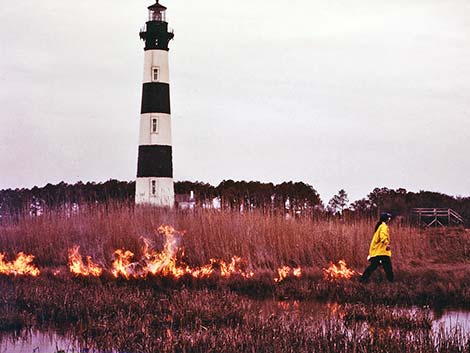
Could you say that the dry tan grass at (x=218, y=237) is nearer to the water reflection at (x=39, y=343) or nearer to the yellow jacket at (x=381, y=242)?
the yellow jacket at (x=381, y=242)

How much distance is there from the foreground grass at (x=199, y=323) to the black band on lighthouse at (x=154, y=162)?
743 inches

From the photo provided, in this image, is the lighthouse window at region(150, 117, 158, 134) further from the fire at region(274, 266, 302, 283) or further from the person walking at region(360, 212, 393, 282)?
the person walking at region(360, 212, 393, 282)

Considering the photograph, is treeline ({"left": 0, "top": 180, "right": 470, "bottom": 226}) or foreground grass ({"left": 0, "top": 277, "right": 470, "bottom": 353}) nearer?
foreground grass ({"left": 0, "top": 277, "right": 470, "bottom": 353})

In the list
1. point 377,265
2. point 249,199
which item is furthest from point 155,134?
point 377,265

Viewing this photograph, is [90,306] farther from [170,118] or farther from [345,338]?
[170,118]

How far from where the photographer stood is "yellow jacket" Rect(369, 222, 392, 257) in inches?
697

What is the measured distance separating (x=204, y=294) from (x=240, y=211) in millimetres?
8250

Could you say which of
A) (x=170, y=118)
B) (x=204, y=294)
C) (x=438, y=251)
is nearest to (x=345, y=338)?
(x=204, y=294)


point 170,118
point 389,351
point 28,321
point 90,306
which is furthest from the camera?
point 170,118

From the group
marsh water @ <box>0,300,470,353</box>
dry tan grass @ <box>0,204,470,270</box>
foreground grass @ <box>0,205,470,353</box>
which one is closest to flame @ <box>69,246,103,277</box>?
foreground grass @ <box>0,205,470,353</box>

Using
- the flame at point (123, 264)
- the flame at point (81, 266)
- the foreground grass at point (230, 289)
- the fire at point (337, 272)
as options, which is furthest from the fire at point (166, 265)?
the fire at point (337, 272)

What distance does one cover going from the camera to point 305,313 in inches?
565

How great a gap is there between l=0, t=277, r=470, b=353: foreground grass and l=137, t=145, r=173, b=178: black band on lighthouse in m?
18.9

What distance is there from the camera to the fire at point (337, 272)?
1895 centimetres
